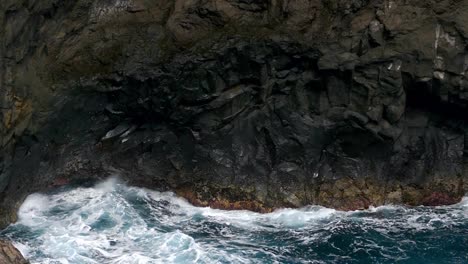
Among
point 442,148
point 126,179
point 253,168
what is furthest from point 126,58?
point 442,148

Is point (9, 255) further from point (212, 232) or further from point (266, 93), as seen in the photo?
point (266, 93)

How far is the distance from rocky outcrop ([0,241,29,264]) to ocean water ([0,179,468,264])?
1.84 metres

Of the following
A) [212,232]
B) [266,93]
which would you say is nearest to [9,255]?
[212,232]

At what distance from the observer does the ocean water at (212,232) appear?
32.1 meters

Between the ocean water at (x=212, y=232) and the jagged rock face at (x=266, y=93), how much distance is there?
1.25 meters

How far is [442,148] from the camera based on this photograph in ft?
125

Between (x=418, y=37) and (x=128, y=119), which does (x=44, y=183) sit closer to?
(x=128, y=119)

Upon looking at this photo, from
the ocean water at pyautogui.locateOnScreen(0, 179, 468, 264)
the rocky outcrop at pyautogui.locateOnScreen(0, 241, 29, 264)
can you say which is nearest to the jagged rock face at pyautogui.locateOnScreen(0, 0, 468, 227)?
the ocean water at pyautogui.locateOnScreen(0, 179, 468, 264)

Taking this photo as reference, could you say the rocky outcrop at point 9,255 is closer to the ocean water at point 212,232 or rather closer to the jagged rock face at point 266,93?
the ocean water at point 212,232

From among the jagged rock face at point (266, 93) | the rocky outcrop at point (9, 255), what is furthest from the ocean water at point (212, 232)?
the rocky outcrop at point (9, 255)

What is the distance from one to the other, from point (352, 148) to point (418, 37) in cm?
743

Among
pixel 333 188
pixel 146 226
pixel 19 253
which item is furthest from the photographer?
pixel 333 188

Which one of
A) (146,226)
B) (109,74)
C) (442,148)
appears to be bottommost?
(146,226)

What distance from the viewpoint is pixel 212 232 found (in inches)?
1372
